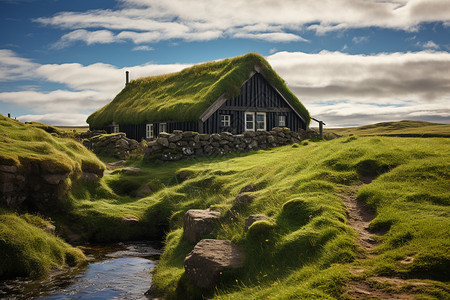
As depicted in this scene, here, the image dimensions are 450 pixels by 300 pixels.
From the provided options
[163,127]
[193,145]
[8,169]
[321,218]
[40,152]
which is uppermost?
[163,127]

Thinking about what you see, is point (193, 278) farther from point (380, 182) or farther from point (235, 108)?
point (235, 108)

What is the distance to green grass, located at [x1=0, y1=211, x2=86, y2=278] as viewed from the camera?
10.0 meters

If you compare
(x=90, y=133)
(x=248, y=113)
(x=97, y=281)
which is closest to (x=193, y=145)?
(x=248, y=113)

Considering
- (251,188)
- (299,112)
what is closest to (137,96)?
(299,112)

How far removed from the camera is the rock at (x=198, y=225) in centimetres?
1038

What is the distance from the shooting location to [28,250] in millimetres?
10367

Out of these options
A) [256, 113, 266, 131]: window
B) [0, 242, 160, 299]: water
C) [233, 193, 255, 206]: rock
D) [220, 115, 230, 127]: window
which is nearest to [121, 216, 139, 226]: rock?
[0, 242, 160, 299]: water

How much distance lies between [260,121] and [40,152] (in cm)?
1874

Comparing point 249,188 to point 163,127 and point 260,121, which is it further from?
point 163,127

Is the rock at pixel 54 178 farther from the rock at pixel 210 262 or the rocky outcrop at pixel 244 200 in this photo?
the rock at pixel 210 262

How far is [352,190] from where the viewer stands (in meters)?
10.4

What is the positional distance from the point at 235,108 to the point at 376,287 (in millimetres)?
22992

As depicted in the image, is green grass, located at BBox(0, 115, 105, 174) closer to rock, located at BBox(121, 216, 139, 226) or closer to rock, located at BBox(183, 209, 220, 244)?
rock, located at BBox(121, 216, 139, 226)

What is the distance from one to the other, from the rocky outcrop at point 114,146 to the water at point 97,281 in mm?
15466
